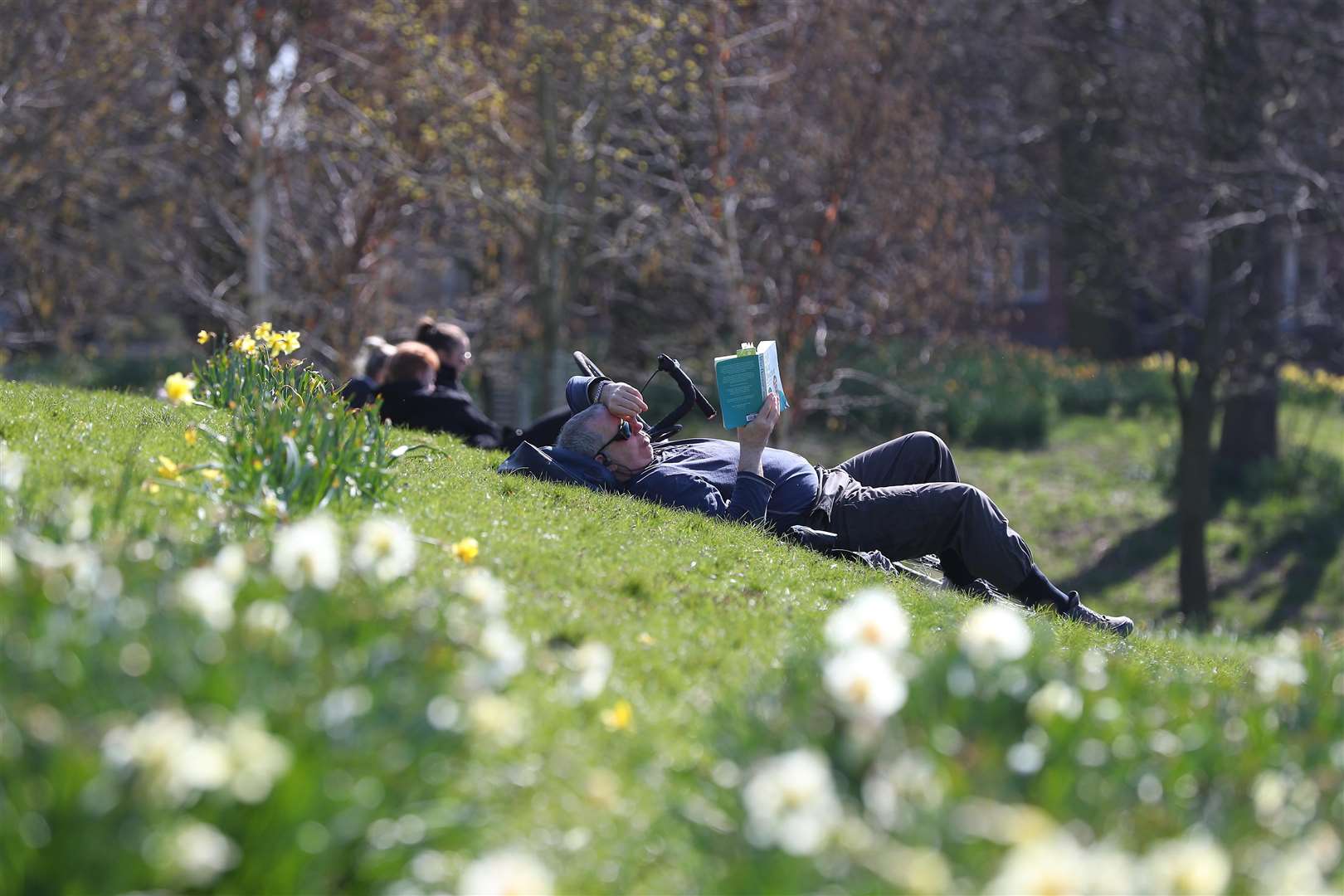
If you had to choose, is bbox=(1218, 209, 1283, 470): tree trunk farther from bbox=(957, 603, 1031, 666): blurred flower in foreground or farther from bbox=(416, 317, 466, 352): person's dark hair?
bbox=(957, 603, 1031, 666): blurred flower in foreground

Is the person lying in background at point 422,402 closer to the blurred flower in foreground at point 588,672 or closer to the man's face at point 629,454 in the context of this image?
the man's face at point 629,454

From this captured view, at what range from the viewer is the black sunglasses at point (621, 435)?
6.86m

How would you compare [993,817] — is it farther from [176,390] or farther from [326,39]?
[326,39]

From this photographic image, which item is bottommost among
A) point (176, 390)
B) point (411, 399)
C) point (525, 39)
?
point (411, 399)

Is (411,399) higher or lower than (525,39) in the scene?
lower

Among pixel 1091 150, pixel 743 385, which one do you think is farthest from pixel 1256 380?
pixel 743 385

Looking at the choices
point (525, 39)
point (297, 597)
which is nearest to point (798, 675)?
point (297, 597)

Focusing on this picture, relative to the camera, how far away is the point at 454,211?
14.8 meters

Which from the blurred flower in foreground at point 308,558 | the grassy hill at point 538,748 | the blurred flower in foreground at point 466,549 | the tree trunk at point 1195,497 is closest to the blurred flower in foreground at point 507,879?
the grassy hill at point 538,748

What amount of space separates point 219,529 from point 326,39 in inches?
441

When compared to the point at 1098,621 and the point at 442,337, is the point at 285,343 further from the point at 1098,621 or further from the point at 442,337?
the point at 1098,621

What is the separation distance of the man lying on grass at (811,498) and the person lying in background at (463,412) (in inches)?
29.4

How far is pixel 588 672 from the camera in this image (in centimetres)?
351

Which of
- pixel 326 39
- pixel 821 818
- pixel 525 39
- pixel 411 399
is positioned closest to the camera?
pixel 821 818
